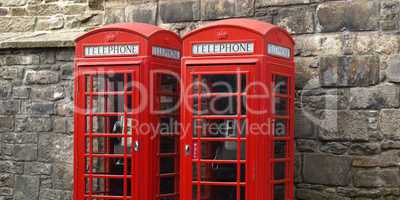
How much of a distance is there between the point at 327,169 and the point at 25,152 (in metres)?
4.14

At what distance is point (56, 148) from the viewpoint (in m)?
8.37

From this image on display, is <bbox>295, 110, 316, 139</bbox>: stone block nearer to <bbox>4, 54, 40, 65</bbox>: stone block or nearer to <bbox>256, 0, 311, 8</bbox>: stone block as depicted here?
<bbox>256, 0, 311, 8</bbox>: stone block

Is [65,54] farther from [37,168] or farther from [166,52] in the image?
[166,52]

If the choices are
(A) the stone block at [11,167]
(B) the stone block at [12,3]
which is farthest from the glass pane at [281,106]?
(B) the stone block at [12,3]

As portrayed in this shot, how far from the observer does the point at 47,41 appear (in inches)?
331

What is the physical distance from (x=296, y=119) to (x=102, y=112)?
2146mm

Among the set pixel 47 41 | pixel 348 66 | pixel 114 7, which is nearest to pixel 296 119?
pixel 348 66

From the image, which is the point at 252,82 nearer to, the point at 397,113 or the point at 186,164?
the point at 186,164

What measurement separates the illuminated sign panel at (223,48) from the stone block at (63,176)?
2967mm

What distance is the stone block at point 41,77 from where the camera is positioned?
8.44 metres

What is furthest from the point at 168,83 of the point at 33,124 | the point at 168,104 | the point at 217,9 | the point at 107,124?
the point at 33,124

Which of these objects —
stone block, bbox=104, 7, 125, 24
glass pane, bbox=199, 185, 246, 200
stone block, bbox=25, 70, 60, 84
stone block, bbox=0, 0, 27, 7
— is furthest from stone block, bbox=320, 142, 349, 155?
stone block, bbox=0, 0, 27, 7

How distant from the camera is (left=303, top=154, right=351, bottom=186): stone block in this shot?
22.1 feet

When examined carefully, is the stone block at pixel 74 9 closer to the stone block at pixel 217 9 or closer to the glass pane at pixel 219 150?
the stone block at pixel 217 9
